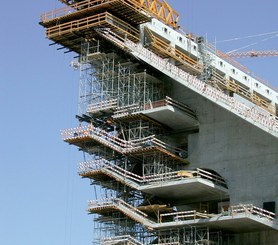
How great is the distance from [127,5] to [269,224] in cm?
2354

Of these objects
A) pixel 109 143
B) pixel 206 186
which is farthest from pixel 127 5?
pixel 206 186

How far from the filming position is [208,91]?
75750 mm

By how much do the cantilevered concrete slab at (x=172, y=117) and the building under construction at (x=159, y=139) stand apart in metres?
0.11

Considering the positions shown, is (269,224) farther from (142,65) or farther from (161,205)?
(142,65)

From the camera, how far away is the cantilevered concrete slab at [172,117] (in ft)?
250

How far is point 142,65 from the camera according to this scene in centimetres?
8031

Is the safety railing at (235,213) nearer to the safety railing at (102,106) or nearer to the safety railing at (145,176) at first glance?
the safety railing at (145,176)

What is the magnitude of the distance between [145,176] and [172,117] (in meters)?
5.72

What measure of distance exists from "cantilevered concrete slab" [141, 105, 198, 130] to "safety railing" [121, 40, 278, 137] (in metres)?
2.64

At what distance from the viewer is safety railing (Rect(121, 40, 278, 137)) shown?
73.2 meters

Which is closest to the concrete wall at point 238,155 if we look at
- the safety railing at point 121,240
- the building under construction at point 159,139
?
the building under construction at point 159,139

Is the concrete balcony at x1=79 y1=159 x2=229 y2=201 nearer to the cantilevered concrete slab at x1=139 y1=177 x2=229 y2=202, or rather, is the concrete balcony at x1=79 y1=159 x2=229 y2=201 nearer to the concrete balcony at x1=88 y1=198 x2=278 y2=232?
the cantilevered concrete slab at x1=139 y1=177 x2=229 y2=202

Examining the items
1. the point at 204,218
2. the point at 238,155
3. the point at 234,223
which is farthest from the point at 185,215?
the point at 238,155

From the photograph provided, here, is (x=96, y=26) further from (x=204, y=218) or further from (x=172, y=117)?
(x=204, y=218)
